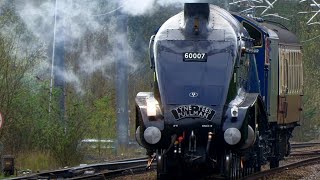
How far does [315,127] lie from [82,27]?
13.2 metres

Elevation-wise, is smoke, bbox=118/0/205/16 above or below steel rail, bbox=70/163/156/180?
above

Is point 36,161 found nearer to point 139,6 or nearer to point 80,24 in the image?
point 139,6

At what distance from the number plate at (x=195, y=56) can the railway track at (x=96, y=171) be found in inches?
155

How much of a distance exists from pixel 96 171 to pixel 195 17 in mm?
5843

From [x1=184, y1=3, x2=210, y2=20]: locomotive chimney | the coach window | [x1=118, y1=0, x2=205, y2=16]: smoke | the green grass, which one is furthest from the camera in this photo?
[x1=118, y1=0, x2=205, y2=16]: smoke

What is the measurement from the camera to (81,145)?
87.6 feet

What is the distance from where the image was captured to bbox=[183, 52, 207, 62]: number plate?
1653 centimetres

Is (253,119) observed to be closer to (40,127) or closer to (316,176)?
(316,176)

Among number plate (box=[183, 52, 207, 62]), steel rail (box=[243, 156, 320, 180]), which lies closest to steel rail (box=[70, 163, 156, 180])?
steel rail (box=[243, 156, 320, 180])

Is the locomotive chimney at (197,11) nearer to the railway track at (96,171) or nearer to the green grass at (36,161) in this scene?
the railway track at (96,171)

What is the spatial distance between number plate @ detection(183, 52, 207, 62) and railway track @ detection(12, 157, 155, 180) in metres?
3.95

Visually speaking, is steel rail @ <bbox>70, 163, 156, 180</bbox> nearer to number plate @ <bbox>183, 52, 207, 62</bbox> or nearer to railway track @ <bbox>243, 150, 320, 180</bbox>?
railway track @ <bbox>243, 150, 320, 180</bbox>

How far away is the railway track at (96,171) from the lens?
19.5 metres

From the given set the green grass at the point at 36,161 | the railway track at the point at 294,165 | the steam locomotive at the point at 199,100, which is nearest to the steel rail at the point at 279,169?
the railway track at the point at 294,165
